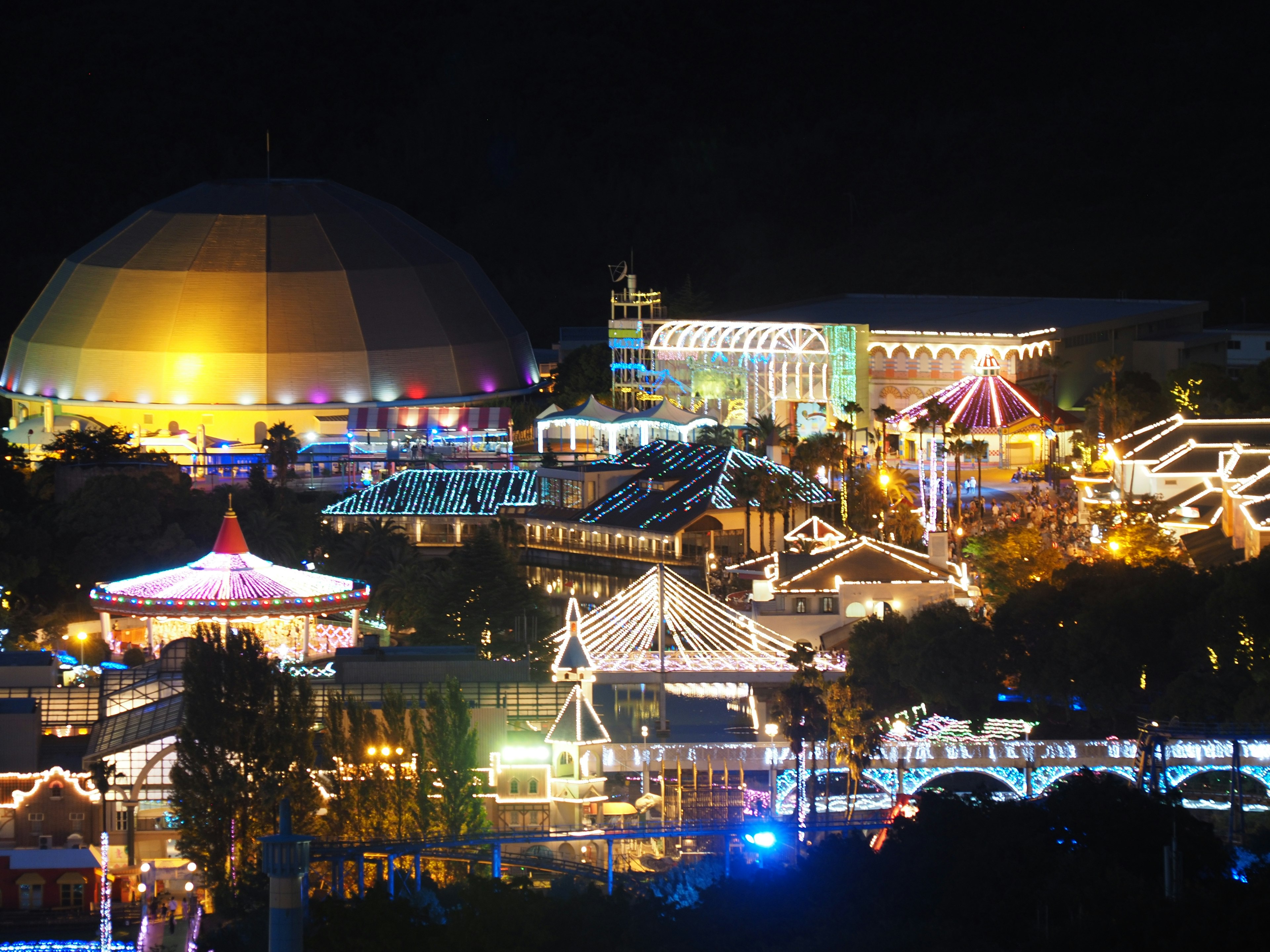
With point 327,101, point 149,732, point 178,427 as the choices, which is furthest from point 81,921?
point 327,101

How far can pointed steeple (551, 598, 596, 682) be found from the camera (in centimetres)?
4619

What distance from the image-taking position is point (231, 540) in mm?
49531

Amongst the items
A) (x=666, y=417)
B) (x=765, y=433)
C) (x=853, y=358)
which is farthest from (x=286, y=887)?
(x=853, y=358)

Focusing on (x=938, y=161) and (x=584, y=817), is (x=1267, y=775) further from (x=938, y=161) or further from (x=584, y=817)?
(x=938, y=161)

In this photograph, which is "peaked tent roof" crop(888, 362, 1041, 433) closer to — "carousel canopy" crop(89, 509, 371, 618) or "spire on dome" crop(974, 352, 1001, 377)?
"spire on dome" crop(974, 352, 1001, 377)

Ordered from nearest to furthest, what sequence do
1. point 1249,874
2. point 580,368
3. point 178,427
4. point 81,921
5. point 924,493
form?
point 1249,874 → point 81,921 → point 924,493 → point 178,427 → point 580,368

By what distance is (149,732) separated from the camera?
41812 mm

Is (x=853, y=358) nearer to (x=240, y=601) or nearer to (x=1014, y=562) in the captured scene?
(x=1014, y=562)

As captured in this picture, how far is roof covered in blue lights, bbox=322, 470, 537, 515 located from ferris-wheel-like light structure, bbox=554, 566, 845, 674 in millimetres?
24159

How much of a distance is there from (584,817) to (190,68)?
408ft

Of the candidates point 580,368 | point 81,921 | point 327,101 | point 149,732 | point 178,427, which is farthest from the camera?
point 327,101

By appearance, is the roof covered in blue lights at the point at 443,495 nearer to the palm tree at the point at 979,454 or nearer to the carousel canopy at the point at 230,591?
the palm tree at the point at 979,454

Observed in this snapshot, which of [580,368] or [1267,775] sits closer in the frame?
[1267,775]

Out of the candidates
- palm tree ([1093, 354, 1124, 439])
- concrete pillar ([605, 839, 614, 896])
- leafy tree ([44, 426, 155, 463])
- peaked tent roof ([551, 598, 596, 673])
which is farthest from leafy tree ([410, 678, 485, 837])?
palm tree ([1093, 354, 1124, 439])
